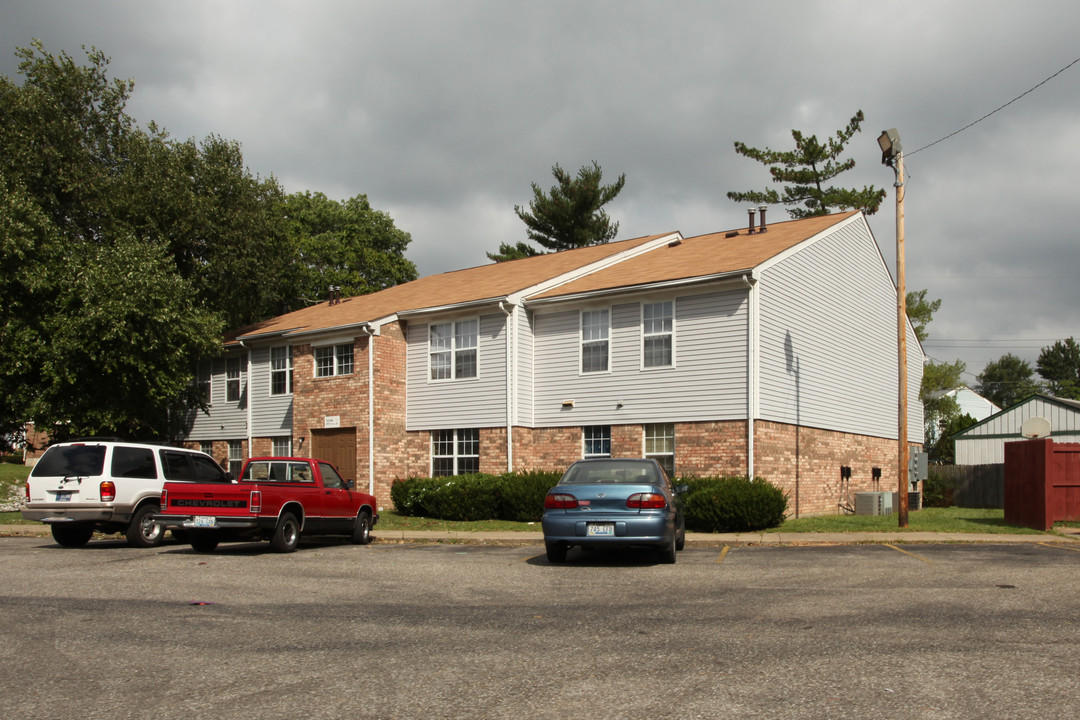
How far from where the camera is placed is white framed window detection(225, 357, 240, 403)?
31.7 metres

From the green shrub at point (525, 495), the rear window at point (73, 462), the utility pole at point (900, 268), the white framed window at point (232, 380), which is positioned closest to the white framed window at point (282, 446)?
the white framed window at point (232, 380)

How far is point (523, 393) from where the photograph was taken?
2492 centimetres

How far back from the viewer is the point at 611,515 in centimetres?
1295

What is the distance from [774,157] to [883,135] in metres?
30.0

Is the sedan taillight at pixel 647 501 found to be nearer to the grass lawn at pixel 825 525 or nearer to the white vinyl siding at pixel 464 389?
the grass lawn at pixel 825 525

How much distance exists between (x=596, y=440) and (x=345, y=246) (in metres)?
35.5

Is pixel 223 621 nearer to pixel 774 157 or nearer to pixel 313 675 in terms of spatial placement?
pixel 313 675

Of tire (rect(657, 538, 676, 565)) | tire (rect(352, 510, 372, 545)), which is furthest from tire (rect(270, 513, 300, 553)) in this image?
tire (rect(657, 538, 676, 565))

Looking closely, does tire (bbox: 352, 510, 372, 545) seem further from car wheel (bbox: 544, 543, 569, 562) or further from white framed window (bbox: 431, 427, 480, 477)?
white framed window (bbox: 431, 427, 480, 477)

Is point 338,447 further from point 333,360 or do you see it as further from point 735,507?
point 735,507

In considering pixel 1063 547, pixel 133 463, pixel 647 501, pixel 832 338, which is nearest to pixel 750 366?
pixel 832 338

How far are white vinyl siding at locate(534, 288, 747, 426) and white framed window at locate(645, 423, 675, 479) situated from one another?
27cm

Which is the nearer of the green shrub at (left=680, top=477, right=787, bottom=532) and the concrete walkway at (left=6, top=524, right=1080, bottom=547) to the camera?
the concrete walkway at (left=6, top=524, right=1080, bottom=547)

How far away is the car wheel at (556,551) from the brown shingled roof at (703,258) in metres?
9.95
